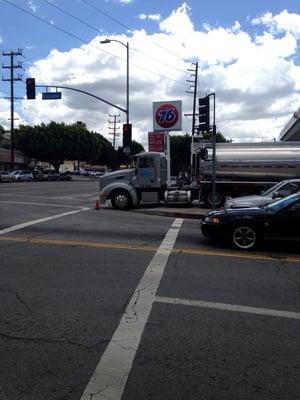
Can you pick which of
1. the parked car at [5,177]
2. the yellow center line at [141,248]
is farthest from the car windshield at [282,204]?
the parked car at [5,177]

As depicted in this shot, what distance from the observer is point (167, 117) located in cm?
3416

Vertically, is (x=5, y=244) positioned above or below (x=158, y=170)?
below

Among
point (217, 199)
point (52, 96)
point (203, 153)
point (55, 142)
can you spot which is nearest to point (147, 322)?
point (203, 153)

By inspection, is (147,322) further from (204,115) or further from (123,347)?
(204,115)

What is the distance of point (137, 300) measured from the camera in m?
6.82

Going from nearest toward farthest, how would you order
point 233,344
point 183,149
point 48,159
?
point 233,344, point 48,159, point 183,149

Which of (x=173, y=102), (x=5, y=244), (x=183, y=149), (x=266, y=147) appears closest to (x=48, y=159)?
(x=183, y=149)

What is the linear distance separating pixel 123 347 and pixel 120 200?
53.1ft

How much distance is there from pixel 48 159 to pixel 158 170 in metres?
69.3

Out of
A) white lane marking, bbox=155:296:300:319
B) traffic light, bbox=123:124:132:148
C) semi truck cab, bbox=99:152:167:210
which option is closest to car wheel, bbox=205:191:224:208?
semi truck cab, bbox=99:152:167:210

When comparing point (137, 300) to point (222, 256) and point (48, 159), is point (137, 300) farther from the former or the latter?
point (48, 159)

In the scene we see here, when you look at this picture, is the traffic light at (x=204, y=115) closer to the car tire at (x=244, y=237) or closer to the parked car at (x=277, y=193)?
the parked car at (x=277, y=193)

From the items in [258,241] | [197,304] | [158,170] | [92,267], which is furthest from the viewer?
[158,170]

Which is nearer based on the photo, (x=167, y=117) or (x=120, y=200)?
(x=120, y=200)
